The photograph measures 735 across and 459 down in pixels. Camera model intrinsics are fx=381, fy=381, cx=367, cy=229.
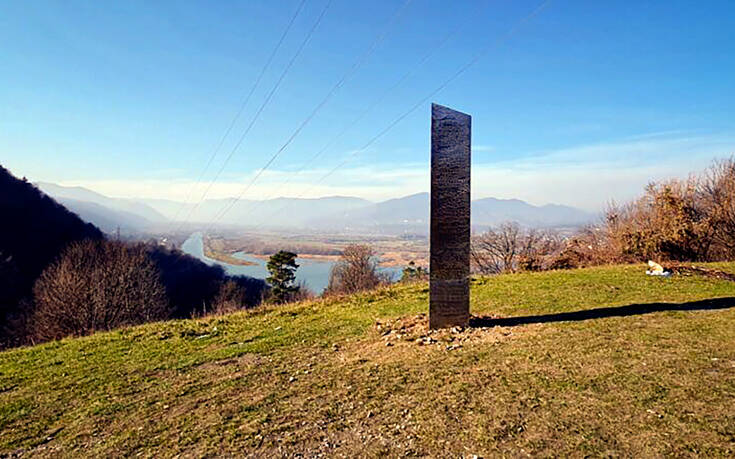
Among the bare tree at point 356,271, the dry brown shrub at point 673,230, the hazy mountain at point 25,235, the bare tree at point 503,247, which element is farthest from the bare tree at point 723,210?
the hazy mountain at point 25,235

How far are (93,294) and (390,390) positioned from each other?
83.3ft

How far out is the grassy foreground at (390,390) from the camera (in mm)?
3479

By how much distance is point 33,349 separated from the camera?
7.69 m

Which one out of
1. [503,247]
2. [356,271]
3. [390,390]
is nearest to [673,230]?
[503,247]

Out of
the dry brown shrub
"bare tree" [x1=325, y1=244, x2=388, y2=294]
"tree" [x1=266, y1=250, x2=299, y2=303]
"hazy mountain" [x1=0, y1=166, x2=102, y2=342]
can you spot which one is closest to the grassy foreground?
the dry brown shrub

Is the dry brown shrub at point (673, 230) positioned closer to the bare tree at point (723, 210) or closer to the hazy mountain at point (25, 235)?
the bare tree at point (723, 210)

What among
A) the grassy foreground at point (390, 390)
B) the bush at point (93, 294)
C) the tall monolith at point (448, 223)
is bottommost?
the bush at point (93, 294)

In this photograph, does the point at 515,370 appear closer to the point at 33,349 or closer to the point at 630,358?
the point at 630,358

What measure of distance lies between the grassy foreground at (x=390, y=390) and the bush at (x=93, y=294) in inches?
719

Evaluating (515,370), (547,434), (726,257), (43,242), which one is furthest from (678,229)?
(43,242)

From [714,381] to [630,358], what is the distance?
0.92 m

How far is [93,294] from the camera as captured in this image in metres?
23.3

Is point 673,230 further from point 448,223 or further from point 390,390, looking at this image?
point 390,390

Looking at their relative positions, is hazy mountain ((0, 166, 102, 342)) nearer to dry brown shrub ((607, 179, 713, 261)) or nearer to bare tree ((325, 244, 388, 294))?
bare tree ((325, 244, 388, 294))
